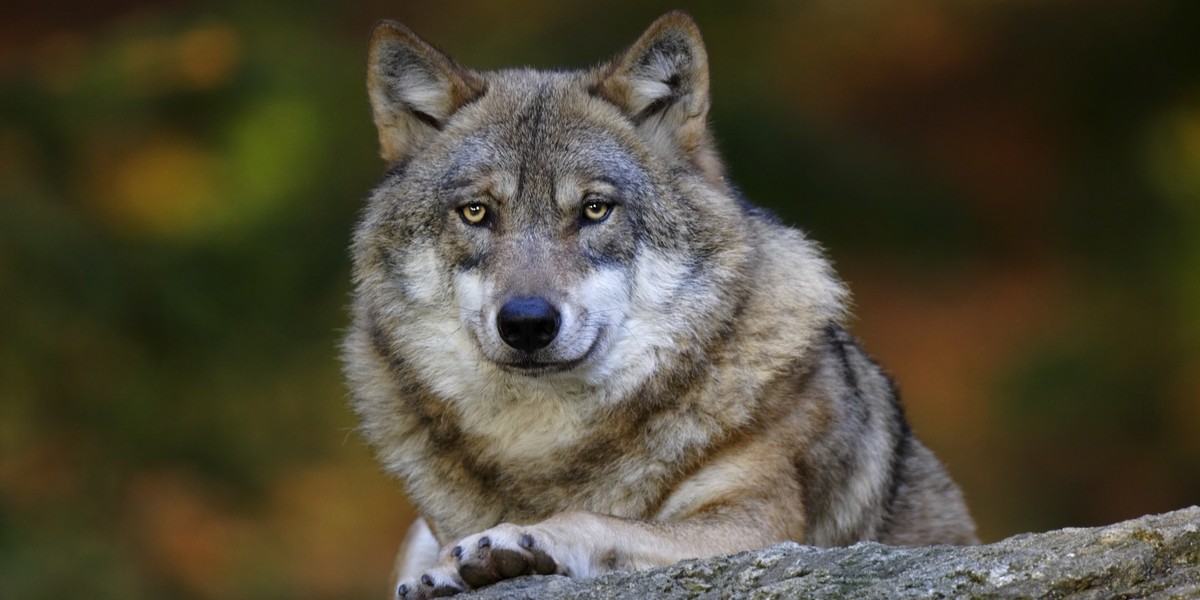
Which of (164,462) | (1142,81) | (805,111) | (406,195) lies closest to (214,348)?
(164,462)

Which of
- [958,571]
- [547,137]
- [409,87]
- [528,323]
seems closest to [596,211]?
[547,137]

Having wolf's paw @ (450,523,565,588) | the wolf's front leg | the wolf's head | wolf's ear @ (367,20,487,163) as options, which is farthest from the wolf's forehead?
wolf's paw @ (450,523,565,588)

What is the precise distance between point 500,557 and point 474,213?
1.53 m

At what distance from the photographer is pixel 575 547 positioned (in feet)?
13.6

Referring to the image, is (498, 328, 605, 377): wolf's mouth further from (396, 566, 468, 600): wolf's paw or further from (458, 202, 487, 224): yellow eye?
(396, 566, 468, 600): wolf's paw

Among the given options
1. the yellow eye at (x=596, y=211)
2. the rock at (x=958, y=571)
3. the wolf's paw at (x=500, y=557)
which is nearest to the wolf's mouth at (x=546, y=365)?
the yellow eye at (x=596, y=211)

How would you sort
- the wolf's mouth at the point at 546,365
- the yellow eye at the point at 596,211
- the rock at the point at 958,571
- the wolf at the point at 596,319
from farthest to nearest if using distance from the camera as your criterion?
the yellow eye at the point at 596,211 → the wolf at the point at 596,319 → the wolf's mouth at the point at 546,365 → the rock at the point at 958,571

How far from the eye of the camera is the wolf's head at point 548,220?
4844 millimetres

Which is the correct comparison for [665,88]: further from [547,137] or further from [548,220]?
[548,220]

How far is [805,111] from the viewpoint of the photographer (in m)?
10.7

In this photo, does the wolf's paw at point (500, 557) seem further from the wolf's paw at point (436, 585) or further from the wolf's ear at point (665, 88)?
the wolf's ear at point (665, 88)

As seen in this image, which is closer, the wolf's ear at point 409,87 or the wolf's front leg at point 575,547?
the wolf's front leg at point 575,547

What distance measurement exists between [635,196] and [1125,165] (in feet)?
21.6

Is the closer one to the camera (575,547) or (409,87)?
(575,547)
